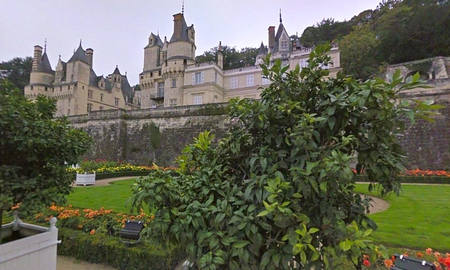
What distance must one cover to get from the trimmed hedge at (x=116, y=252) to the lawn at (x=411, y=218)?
25.0 inches

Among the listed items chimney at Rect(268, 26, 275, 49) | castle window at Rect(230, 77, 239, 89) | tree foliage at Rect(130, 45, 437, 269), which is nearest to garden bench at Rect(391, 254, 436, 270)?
tree foliage at Rect(130, 45, 437, 269)

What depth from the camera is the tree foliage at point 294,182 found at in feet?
4.70

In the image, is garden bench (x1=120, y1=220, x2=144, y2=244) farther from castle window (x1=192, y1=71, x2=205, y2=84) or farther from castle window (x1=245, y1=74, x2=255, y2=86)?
castle window (x1=245, y1=74, x2=255, y2=86)

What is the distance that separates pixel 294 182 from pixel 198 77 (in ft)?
77.0

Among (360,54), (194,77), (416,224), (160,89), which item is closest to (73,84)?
(160,89)

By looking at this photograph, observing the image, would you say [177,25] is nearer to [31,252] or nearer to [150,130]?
[150,130]

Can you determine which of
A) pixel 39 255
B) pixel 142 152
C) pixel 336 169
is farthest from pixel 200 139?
pixel 142 152

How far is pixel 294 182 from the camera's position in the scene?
1584mm

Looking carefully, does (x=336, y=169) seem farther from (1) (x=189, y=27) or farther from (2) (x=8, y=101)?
(1) (x=189, y=27)

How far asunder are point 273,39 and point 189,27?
13.2 m

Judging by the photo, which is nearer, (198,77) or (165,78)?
(198,77)

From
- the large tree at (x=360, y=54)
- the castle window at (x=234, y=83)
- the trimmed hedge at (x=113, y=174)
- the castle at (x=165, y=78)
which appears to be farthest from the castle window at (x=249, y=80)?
the trimmed hedge at (x=113, y=174)

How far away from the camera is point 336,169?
1307 mm

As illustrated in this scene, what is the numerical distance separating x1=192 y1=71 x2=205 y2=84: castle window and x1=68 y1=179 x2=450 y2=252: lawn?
1755 centimetres
